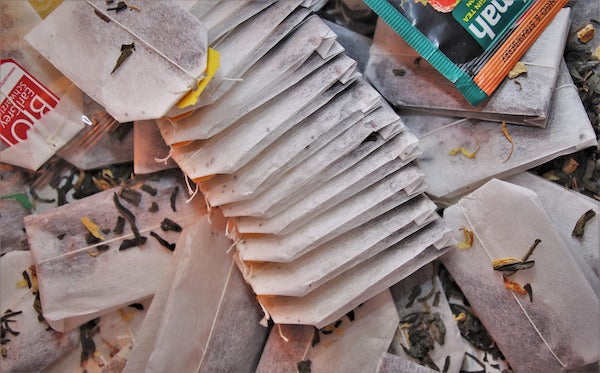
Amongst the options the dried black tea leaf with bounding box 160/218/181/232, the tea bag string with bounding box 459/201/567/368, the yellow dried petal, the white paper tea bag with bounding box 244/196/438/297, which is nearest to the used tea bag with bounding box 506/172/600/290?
the tea bag string with bounding box 459/201/567/368

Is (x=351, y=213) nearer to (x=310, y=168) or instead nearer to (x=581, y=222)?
(x=310, y=168)

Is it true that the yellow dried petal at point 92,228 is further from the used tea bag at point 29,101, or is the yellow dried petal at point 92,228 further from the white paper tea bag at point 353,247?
the white paper tea bag at point 353,247

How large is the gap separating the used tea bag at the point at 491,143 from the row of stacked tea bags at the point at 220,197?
0.12m

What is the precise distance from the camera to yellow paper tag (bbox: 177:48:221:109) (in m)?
0.96

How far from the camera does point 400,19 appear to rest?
107 cm

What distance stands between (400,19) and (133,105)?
51 centimetres

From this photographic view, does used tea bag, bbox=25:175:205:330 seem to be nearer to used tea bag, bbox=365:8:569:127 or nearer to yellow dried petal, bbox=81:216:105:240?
yellow dried petal, bbox=81:216:105:240

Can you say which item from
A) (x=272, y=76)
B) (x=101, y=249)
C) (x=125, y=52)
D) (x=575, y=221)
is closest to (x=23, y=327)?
(x=101, y=249)

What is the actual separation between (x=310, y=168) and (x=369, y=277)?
0.82 feet

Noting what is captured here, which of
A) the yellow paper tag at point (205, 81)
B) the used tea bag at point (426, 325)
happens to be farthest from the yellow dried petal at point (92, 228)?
the used tea bag at point (426, 325)

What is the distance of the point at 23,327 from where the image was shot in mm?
1262

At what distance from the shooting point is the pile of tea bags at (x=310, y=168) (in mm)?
1030

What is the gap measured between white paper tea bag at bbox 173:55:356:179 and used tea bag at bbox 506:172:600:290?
0.47m

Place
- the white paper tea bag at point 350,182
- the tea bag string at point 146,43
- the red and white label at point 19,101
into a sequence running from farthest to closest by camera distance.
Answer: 1. the red and white label at point 19,101
2. the white paper tea bag at point 350,182
3. the tea bag string at point 146,43
